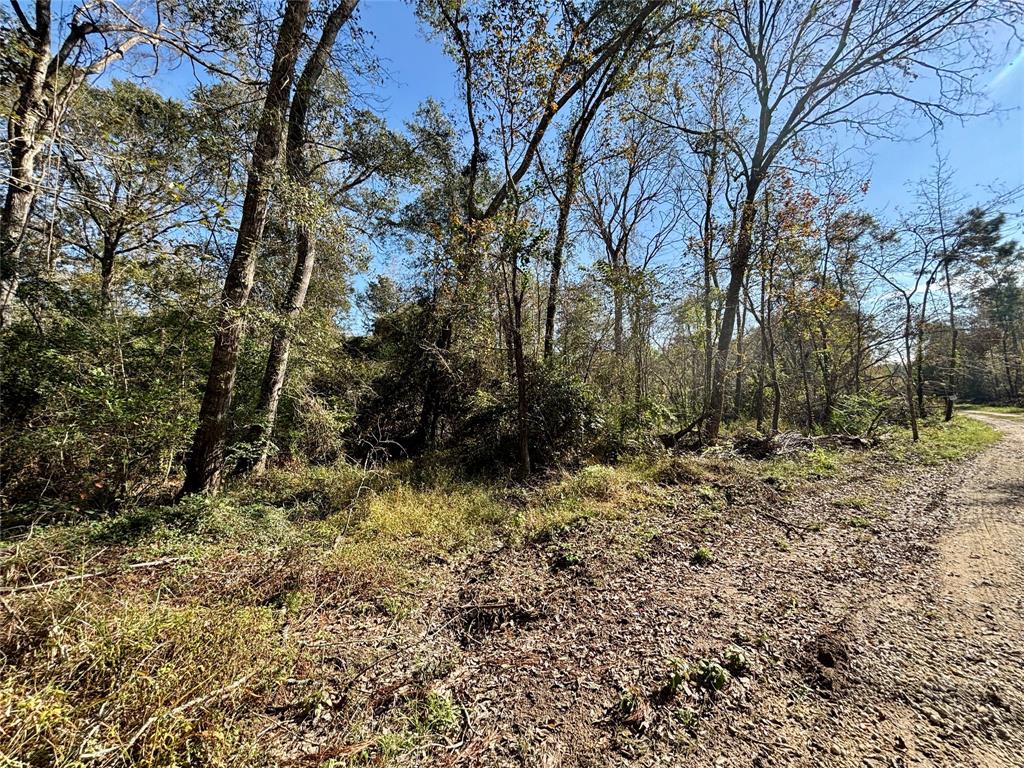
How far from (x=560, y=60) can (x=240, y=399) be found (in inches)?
342

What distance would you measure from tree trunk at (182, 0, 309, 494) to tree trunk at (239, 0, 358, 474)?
0.47 meters

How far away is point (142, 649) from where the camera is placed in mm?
2123

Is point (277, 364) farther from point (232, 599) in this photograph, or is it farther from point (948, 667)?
point (948, 667)

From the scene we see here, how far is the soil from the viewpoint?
6.81 feet

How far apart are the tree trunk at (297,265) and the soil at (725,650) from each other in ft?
16.0

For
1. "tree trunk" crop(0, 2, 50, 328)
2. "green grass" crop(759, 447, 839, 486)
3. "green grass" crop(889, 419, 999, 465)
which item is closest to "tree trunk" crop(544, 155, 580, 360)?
"green grass" crop(759, 447, 839, 486)

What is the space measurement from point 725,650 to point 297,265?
9.31 m

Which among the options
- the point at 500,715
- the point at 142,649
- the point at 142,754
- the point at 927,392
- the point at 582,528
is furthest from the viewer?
the point at 927,392

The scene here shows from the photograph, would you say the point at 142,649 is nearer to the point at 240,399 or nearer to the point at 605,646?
the point at 605,646

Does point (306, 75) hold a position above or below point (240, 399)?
above

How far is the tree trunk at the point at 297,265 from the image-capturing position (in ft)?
19.0

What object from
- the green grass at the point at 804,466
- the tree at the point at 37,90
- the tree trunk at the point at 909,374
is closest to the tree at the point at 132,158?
the tree at the point at 37,90

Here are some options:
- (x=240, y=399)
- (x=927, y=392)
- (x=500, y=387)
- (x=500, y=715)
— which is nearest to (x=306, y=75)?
(x=240, y=399)

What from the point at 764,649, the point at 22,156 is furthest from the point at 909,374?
the point at 22,156
